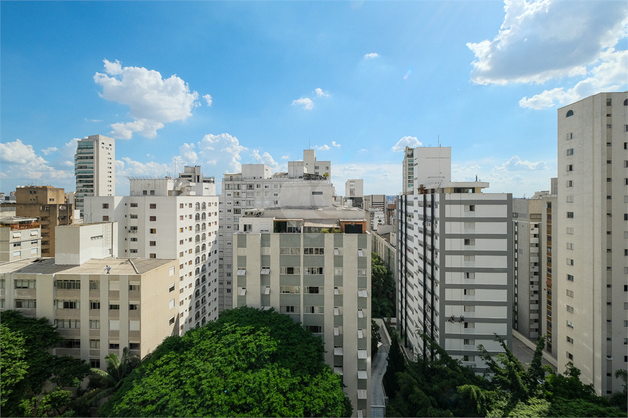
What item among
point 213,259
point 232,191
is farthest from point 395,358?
point 232,191

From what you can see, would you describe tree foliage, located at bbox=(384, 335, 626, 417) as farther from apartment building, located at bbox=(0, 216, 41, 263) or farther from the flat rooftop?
apartment building, located at bbox=(0, 216, 41, 263)

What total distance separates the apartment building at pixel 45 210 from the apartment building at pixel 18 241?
18.1 metres

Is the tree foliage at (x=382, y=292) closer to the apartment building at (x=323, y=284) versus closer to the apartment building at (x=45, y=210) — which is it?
the apartment building at (x=323, y=284)

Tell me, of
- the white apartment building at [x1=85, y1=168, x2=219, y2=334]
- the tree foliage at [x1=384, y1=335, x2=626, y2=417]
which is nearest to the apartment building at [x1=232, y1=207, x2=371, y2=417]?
the tree foliage at [x1=384, y1=335, x2=626, y2=417]

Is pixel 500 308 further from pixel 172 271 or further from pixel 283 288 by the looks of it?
pixel 172 271

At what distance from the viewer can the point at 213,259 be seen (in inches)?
1766

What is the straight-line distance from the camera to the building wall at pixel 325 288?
22.6 m

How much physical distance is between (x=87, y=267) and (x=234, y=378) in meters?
17.7

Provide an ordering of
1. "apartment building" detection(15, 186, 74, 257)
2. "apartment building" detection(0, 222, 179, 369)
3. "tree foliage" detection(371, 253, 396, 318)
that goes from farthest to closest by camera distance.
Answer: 1. "apartment building" detection(15, 186, 74, 257)
2. "tree foliage" detection(371, 253, 396, 318)
3. "apartment building" detection(0, 222, 179, 369)

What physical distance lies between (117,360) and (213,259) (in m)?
25.0

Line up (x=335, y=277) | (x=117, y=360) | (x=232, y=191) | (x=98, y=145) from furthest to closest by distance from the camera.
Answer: (x=98, y=145) → (x=232, y=191) → (x=335, y=277) → (x=117, y=360)

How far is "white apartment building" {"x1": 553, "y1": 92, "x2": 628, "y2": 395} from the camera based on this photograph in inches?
1021

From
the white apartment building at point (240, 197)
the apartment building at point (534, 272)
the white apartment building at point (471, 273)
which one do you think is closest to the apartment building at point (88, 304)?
the white apartment building at point (471, 273)

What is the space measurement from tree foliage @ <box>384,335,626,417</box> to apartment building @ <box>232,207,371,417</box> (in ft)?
13.0
